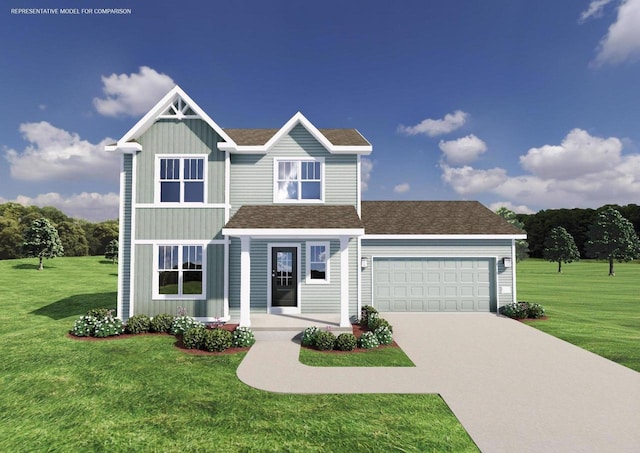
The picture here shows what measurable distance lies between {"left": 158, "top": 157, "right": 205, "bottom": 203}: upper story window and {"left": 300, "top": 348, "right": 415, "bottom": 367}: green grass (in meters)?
7.91

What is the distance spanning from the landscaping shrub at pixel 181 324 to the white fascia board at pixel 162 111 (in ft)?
24.5

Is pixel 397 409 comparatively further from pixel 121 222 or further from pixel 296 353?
pixel 121 222

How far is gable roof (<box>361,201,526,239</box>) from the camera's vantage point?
15.8 m

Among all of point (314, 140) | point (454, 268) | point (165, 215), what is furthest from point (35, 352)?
point (454, 268)

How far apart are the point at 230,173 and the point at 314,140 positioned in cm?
409

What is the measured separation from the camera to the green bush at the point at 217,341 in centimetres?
1011

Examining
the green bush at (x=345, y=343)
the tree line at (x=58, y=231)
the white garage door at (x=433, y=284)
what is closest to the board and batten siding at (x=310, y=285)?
the white garage door at (x=433, y=284)

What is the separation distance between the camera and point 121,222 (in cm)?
1323

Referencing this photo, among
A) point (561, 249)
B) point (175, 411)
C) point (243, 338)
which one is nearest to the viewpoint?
point (175, 411)

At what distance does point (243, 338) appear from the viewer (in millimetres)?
10555

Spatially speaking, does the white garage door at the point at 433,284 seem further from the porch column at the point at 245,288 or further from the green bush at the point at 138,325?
the green bush at the point at 138,325

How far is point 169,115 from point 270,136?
14.8 ft

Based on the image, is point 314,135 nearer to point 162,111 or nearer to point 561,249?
point 162,111

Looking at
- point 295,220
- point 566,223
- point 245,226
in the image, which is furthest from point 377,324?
point 566,223
